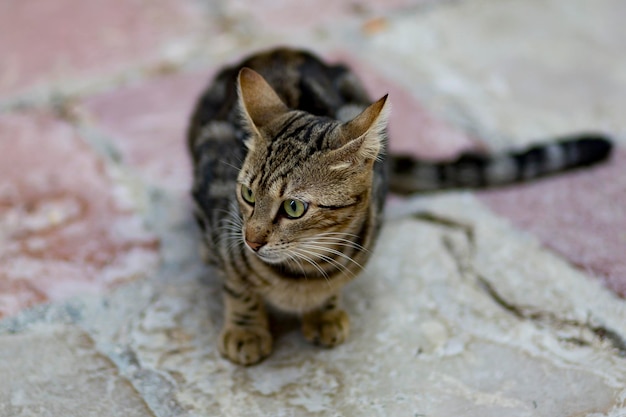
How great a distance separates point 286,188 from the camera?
63.0 inches

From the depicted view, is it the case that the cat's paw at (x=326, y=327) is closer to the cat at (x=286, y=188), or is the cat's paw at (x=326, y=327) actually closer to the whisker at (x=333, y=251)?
the cat at (x=286, y=188)

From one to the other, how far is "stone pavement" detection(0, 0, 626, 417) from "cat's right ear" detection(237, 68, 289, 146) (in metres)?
0.57

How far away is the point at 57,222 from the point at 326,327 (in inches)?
37.0

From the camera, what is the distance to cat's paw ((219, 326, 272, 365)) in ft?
5.87

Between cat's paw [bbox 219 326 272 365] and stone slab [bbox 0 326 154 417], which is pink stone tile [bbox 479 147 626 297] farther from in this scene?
stone slab [bbox 0 326 154 417]

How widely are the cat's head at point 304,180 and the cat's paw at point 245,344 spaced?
0.25 metres

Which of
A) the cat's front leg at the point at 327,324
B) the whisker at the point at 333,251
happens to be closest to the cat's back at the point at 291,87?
the whisker at the point at 333,251

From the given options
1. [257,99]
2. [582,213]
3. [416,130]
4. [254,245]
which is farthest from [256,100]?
[582,213]

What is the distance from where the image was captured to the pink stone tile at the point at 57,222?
199cm

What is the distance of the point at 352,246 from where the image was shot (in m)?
1.76

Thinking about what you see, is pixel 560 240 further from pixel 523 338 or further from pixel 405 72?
pixel 405 72

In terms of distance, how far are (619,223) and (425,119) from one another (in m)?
0.78

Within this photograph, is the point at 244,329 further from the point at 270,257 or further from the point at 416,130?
the point at 416,130

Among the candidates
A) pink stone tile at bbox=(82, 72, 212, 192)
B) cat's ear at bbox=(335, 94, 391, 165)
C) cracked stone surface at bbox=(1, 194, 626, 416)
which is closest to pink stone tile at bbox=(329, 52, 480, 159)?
cracked stone surface at bbox=(1, 194, 626, 416)
